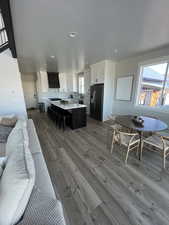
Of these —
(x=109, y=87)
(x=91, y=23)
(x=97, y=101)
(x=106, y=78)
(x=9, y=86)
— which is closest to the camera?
(x=91, y=23)

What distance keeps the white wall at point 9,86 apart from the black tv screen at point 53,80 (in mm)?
3123

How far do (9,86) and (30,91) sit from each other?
5.06 m

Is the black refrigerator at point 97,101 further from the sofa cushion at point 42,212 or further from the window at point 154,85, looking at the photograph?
the sofa cushion at point 42,212

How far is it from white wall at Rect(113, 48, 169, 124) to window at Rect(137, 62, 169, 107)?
0.66 feet

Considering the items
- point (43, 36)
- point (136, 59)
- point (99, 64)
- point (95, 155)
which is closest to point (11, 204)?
point (95, 155)

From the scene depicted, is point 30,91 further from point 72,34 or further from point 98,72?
point 72,34

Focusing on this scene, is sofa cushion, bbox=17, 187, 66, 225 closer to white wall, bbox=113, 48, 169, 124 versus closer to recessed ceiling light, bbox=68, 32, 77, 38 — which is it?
recessed ceiling light, bbox=68, 32, 77, 38

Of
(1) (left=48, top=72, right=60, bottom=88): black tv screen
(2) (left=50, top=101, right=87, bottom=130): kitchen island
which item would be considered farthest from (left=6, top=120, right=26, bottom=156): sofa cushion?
(1) (left=48, top=72, right=60, bottom=88): black tv screen

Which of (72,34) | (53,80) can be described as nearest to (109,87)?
(72,34)

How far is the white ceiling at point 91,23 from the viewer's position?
139 centimetres

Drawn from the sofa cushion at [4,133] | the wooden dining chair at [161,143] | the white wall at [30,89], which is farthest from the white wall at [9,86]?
the white wall at [30,89]

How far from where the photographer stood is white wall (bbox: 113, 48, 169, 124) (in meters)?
3.13

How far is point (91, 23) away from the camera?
1798 millimetres

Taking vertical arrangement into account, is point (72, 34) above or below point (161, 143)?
above
